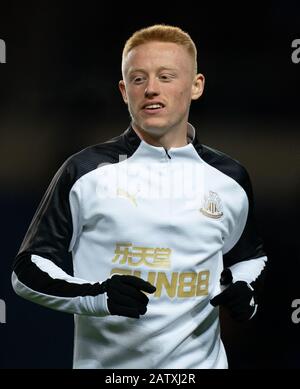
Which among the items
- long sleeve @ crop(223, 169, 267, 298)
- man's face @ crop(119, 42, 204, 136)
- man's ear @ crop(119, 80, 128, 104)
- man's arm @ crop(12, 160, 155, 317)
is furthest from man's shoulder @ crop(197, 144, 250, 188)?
man's arm @ crop(12, 160, 155, 317)

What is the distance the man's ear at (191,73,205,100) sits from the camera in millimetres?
1641

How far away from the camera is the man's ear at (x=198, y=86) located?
5.38ft

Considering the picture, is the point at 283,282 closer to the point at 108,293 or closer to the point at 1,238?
the point at 108,293

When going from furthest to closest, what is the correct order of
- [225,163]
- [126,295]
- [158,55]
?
[225,163], [158,55], [126,295]

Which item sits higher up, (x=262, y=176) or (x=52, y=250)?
(x=262, y=176)

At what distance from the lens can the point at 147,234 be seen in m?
1.55

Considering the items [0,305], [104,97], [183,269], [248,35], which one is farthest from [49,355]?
[248,35]

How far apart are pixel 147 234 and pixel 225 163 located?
10.9 inches

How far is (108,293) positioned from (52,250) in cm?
16

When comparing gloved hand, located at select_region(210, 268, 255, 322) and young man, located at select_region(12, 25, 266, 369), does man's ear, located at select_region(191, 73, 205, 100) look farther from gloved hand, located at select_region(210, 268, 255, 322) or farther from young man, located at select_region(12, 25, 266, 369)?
gloved hand, located at select_region(210, 268, 255, 322)

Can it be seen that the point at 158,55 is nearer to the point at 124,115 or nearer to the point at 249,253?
the point at 124,115

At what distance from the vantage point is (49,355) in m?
1.70

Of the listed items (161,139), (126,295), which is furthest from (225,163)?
(126,295)

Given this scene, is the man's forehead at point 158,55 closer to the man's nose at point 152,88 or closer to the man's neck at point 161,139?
the man's nose at point 152,88
